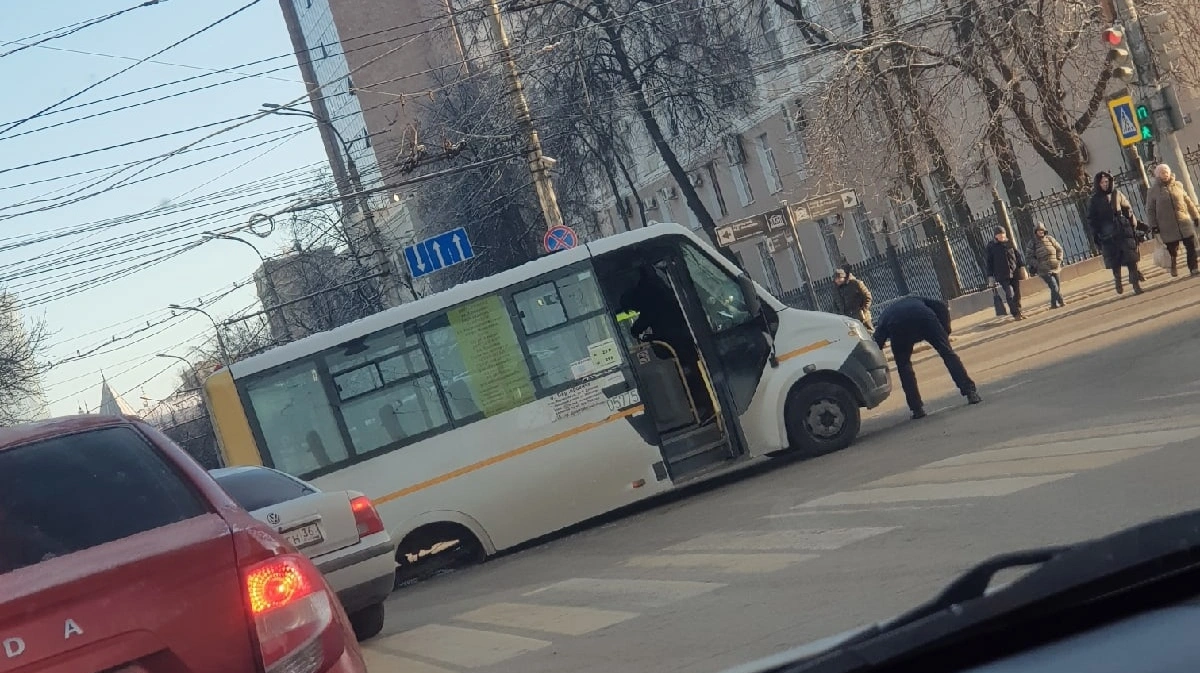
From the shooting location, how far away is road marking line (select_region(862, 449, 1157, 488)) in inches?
387

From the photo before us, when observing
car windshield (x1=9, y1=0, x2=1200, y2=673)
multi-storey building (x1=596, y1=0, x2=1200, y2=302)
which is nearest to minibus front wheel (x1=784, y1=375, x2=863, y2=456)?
car windshield (x1=9, y1=0, x2=1200, y2=673)

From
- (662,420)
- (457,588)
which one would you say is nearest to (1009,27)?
(662,420)

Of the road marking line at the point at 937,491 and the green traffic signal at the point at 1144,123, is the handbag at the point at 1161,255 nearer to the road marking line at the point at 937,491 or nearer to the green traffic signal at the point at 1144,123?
the green traffic signal at the point at 1144,123

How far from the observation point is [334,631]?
4320 mm

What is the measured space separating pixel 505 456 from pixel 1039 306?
1568 centimetres

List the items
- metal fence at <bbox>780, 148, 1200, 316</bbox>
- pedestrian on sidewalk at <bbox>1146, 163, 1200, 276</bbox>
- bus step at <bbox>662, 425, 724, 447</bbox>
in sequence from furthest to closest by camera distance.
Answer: metal fence at <bbox>780, 148, 1200, 316</bbox> → pedestrian on sidewalk at <bbox>1146, 163, 1200, 276</bbox> → bus step at <bbox>662, 425, 724, 447</bbox>

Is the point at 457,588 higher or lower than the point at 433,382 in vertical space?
lower

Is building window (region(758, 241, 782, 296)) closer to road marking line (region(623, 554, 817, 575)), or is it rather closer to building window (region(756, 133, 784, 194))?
building window (region(756, 133, 784, 194))

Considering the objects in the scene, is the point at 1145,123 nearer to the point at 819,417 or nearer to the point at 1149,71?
the point at 1149,71

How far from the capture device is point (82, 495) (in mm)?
4320

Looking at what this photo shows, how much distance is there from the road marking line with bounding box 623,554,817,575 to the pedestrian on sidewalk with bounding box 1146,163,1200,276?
12.9 m

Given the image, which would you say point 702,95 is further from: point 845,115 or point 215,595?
point 215,595

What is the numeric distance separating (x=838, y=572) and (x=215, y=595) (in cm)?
510

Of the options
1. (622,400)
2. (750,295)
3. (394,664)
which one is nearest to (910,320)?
(750,295)
